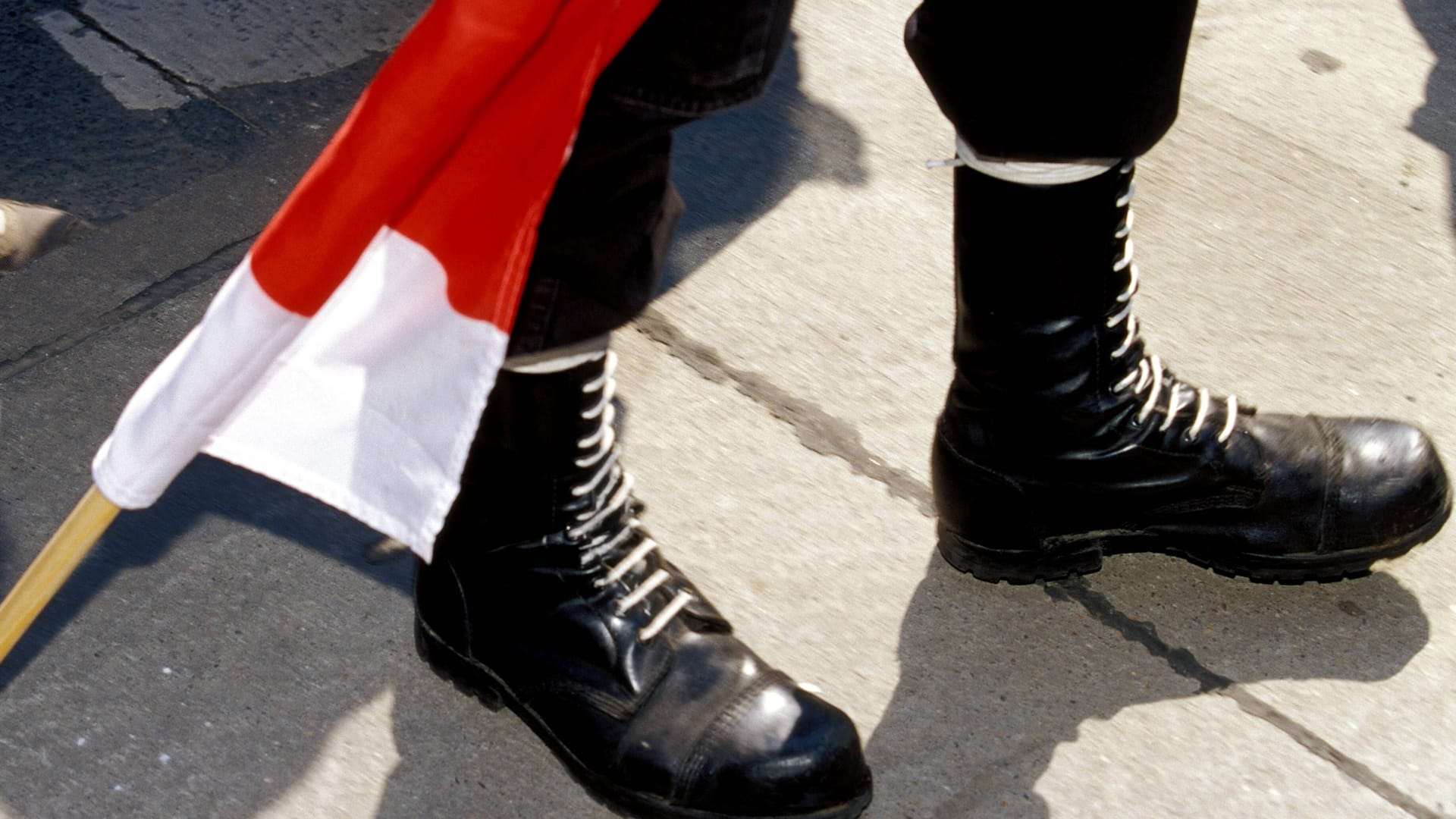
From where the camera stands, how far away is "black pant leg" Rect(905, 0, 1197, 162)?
1.44 m

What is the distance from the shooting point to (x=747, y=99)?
4.22 ft

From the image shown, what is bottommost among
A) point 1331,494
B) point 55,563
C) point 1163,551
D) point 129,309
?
point 129,309

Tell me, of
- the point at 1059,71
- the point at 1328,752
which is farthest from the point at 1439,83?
the point at 1059,71

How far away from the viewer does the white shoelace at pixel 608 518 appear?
152 cm

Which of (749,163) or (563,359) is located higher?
(563,359)

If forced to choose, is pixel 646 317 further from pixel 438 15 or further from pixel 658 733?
pixel 438 15

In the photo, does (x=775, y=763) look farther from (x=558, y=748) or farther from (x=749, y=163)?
(x=749, y=163)

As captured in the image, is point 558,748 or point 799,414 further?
point 799,414

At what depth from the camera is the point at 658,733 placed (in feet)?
5.11

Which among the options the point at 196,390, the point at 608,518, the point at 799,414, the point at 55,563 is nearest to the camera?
the point at 196,390

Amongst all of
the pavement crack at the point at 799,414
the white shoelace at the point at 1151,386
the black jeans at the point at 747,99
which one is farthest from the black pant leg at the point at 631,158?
the pavement crack at the point at 799,414

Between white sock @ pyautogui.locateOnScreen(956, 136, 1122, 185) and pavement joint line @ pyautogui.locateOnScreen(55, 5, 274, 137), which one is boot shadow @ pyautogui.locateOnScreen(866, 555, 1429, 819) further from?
Result: pavement joint line @ pyautogui.locateOnScreen(55, 5, 274, 137)

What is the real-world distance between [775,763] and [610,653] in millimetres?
214

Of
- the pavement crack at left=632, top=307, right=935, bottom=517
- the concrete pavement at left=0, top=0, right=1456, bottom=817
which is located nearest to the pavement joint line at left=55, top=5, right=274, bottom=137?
the concrete pavement at left=0, top=0, right=1456, bottom=817
